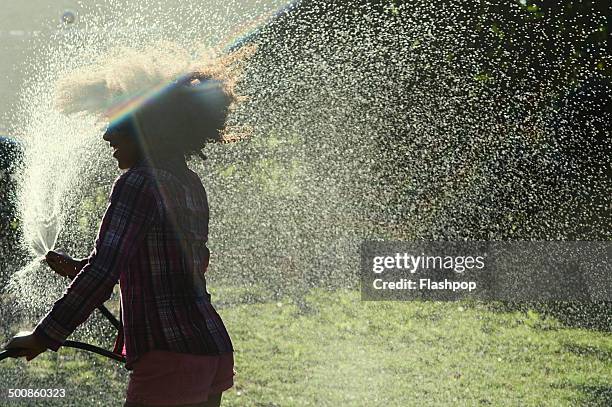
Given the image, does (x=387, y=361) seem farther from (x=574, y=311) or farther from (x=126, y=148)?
(x=126, y=148)

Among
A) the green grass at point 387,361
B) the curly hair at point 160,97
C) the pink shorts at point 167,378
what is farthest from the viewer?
the green grass at point 387,361

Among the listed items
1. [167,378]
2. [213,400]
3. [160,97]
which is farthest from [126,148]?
[213,400]

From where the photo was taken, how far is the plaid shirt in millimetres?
2113

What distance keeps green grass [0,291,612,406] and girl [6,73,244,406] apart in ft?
8.32

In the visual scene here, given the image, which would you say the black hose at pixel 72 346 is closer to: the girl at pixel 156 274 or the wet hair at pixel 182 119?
the girl at pixel 156 274

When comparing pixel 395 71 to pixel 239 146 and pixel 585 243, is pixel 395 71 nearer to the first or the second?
pixel 239 146

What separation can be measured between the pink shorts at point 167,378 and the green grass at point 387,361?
253cm

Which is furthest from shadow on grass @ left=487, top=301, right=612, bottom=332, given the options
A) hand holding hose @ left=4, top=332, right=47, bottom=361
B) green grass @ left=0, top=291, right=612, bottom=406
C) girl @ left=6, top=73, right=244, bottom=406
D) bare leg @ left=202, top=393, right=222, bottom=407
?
hand holding hose @ left=4, top=332, right=47, bottom=361

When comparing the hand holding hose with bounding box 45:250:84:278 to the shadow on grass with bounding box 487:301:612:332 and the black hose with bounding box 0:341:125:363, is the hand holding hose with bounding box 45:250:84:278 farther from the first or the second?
the shadow on grass with bounding box 487:301:612:332

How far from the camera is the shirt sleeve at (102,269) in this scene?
6.89 feet

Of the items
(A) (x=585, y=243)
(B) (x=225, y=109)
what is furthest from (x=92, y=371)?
(A) (x=585, y=243)

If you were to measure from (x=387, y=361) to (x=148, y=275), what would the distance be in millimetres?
3591

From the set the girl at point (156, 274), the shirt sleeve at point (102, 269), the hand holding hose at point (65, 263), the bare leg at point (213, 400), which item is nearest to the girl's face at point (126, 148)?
the girl at point (156, 274)

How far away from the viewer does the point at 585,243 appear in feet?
26.4
